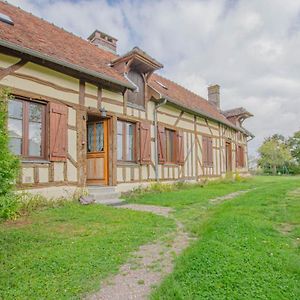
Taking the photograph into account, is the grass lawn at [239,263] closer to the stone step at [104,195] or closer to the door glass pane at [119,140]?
the stone step at [104,195]

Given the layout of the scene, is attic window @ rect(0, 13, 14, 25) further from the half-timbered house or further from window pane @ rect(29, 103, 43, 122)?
window pane @ rect(29, 103, 43, 122)

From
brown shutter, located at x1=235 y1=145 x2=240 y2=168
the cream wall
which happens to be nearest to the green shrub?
the cream wall

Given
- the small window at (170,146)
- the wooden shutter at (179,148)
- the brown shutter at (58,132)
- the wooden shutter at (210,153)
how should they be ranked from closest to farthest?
the brown shutter at (58,132)
the small window at (170,146)
the wooden shutter at (179,148)
the wooden shutter at (210,153)

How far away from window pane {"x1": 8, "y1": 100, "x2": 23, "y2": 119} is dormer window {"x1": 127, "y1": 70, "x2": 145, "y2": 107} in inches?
143

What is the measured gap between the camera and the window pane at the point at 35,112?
6264 mm

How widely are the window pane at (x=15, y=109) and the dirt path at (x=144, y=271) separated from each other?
4197 millimetres

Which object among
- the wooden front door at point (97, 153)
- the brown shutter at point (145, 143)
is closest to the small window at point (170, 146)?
the brown shutter at point (145, 143)

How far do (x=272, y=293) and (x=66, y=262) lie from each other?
194cm

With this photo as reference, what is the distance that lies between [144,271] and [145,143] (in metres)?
6.66

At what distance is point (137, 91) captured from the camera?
9.22 metres

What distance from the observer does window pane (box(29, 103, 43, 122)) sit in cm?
626

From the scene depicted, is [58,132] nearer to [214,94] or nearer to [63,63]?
[63,63]

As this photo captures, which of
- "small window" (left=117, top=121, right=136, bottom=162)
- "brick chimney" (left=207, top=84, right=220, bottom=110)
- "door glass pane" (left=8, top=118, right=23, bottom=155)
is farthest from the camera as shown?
"brick chimney" (left=207, top=84, right=220, bottom=110)

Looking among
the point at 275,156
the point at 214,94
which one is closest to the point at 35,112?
the point at 214,94
